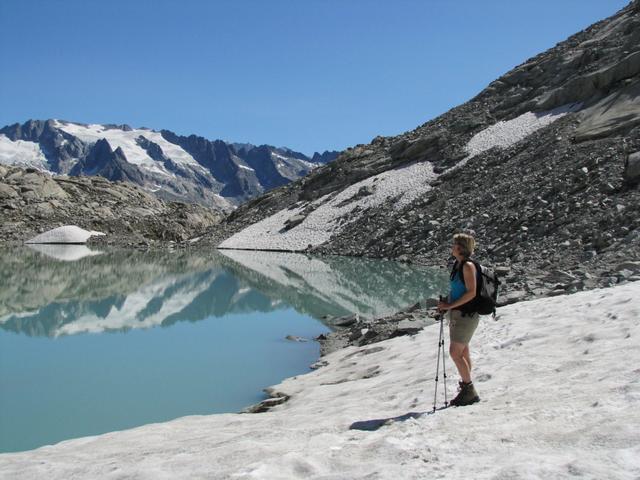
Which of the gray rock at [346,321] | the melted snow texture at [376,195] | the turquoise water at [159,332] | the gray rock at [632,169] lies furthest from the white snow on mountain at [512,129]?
the gray rock at [346,321]

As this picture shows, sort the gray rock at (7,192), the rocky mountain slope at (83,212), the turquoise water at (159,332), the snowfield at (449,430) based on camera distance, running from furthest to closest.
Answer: the gray rock at (7,192) → the rocky mountain slope at (83,212) → the turquoise water at (159,332) → the snowfield at (449,430)

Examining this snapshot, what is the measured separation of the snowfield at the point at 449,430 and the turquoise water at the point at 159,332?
273 cm

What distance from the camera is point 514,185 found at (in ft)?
123

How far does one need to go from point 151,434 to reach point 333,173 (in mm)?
53831

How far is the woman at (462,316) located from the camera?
6727 millimetres

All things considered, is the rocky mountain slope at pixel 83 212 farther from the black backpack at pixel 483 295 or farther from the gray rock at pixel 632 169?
the black backpack at pixel 483 295

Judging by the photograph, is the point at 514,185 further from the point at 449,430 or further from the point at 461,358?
the point at 449,430

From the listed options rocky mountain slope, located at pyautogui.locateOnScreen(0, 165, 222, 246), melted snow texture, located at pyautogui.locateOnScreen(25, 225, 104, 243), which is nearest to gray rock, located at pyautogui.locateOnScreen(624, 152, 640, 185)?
rocky mountain slope, located at pyautogui.locateOnScreen(0, 165, 222, 246)

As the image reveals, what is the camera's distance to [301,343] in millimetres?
16938

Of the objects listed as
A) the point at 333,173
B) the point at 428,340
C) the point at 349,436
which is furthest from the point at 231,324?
the point at 333,173

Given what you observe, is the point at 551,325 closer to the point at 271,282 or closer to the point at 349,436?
the point at 349,436

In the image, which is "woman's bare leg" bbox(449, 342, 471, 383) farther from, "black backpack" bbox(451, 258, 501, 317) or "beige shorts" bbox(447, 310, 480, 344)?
"black backpack" bbox(451, 258, 501, 317)

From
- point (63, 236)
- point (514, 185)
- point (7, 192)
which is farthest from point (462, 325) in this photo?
point (7, 192)

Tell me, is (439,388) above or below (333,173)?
below
